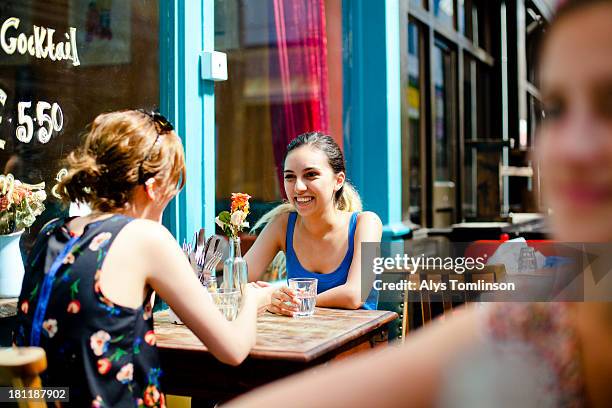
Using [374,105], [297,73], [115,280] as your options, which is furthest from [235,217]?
[374,105]

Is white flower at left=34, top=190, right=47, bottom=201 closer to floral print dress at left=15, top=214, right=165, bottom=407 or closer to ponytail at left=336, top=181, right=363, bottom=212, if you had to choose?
floral print dress at left=15, top=214, right=165, bottom=407

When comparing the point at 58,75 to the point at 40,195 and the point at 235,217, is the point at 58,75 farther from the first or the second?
the point at 235,217

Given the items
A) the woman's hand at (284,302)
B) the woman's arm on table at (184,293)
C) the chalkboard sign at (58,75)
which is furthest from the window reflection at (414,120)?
the woman's arm on table at (184,293)

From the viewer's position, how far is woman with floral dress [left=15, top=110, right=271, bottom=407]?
1503mm

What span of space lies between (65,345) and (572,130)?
140 centimetres

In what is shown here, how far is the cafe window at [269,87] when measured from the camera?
3.50 meters

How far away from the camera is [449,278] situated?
3.02 m

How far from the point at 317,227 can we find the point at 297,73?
4.95 feet

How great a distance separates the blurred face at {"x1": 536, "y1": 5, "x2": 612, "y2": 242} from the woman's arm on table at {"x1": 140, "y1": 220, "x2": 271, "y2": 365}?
136cm

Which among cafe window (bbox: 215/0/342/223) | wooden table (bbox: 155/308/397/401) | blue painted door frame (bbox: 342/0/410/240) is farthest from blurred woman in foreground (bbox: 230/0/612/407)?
blue painted door frame (bbox: 342/0/410/240)

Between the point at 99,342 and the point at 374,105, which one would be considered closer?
the point at 99,342

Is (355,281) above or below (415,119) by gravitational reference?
below

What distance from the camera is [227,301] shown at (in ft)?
7.31

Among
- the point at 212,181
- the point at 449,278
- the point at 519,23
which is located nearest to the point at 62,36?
the point at 212,181
